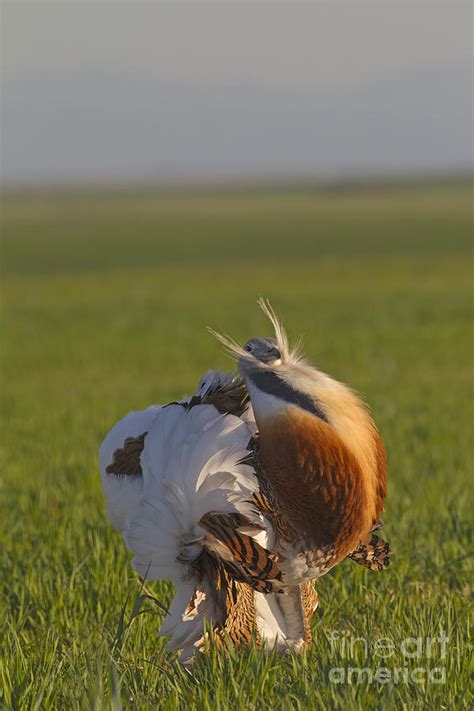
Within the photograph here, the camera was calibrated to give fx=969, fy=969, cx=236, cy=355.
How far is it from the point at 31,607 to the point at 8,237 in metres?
76.2

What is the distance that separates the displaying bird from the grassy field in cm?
22

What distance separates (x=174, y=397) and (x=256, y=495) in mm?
9245

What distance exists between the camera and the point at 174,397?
1281cm

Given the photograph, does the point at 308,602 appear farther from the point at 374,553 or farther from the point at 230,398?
the point at 230,398

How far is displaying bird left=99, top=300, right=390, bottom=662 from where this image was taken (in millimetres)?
3457

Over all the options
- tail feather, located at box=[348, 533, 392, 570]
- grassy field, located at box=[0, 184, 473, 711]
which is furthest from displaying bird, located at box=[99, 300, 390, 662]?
tail feather, located at box=[348, 533, 392, 570]

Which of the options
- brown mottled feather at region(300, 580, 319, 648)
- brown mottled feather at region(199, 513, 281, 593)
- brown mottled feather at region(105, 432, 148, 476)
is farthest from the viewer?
brown mottled feather at region(105, 432, 148, 476)

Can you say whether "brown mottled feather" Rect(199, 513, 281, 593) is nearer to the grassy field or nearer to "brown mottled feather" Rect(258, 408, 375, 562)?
"brown mottled feather" Rect(258, 408, 375, 562)

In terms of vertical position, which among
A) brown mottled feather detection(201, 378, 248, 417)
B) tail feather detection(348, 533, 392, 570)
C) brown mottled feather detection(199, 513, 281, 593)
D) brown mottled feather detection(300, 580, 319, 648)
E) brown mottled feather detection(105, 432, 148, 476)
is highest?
brown mottled feather detection(201, 378, 248, 417)

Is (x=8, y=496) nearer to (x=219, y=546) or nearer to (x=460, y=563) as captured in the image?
(x=460, y=563)

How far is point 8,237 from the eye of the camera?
78.1 meters

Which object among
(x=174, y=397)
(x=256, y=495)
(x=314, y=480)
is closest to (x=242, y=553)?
(x=256, y=495)

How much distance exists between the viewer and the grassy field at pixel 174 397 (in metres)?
3.39

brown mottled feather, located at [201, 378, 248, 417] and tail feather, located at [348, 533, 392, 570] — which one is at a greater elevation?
brown mottled feather, located at [201, 378, 248, 417]
